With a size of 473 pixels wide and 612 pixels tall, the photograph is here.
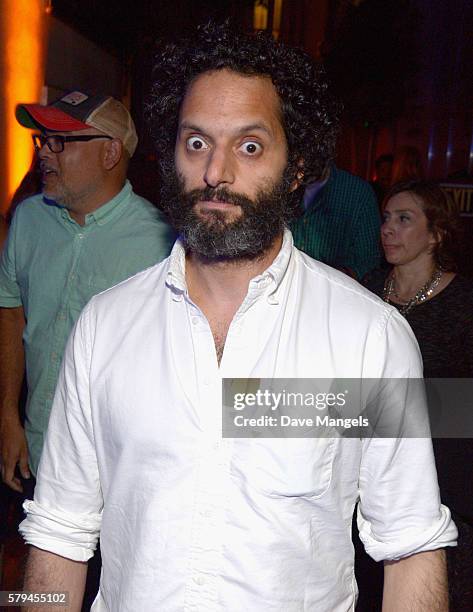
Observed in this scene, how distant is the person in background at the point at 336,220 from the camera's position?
359cm

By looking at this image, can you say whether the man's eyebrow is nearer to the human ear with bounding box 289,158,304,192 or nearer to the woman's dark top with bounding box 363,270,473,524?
the human ear with bounding box 289,158,304,192

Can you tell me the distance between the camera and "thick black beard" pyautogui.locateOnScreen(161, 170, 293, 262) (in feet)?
4.99

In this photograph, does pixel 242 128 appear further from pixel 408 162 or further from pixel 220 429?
pixel 408 162

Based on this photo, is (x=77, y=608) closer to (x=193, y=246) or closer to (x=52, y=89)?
(x=193, y=246)

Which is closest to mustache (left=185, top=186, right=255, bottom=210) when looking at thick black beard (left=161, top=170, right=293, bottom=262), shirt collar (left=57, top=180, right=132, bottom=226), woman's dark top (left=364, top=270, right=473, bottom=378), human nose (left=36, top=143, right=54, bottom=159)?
thick black beard (left=161, top=170, right=293, bottom=262)

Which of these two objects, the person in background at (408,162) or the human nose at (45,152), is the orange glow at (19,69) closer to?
the human nose at (45,152)

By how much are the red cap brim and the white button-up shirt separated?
63.7 inches

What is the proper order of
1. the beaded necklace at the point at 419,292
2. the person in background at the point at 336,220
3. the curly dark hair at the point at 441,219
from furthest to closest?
the person in background at the point at 336,220
the curly dark hair at the point at 441,219
the beaded necklace at the point at 419,292

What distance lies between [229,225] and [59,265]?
1330 mm

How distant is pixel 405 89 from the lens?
12.3 metres

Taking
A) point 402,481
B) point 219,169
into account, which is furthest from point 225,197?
point 402,481

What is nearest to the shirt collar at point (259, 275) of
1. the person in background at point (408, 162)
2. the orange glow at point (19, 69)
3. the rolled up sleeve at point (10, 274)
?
the rolled up sleeve at point (10, 274)

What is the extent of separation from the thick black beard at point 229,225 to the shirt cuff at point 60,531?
690 mm

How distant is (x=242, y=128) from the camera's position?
1.54 metres
